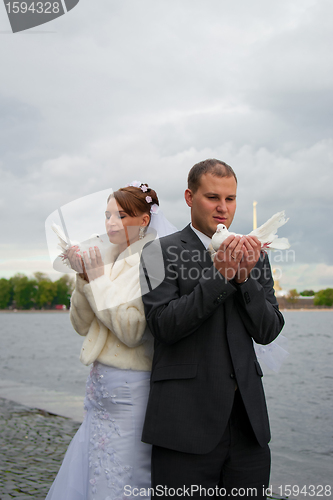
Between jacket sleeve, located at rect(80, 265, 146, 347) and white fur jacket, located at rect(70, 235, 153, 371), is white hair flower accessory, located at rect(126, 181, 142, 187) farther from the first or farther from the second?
jacket sleeve, located at rect(80, 265, 146, 347)

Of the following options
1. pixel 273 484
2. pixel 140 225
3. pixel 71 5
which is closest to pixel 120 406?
pixel 140 225

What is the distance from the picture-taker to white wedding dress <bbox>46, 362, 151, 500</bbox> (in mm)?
2668

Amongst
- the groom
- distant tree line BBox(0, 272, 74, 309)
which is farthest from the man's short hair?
distant tree line BBox(0, 272, 74, 309)

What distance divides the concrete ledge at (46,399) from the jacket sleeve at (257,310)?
651 cm

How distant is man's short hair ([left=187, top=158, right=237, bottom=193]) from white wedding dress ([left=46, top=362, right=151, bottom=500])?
117cm

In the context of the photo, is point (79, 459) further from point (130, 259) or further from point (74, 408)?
point (74, 408)

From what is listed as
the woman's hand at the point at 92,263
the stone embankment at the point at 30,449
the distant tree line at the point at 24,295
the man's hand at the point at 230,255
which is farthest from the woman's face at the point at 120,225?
the distant tree line at the point at 24,295

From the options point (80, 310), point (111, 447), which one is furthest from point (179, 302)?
point (111, 447)

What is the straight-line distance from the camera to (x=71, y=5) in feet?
15.7

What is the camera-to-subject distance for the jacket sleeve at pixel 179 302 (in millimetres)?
2293

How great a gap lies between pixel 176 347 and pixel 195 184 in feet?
3.04

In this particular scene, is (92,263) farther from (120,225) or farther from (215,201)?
(215,201)

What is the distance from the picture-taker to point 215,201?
258 cm

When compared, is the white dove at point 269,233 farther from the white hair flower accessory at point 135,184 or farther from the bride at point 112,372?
the white hair flower accessory at point 135,184
